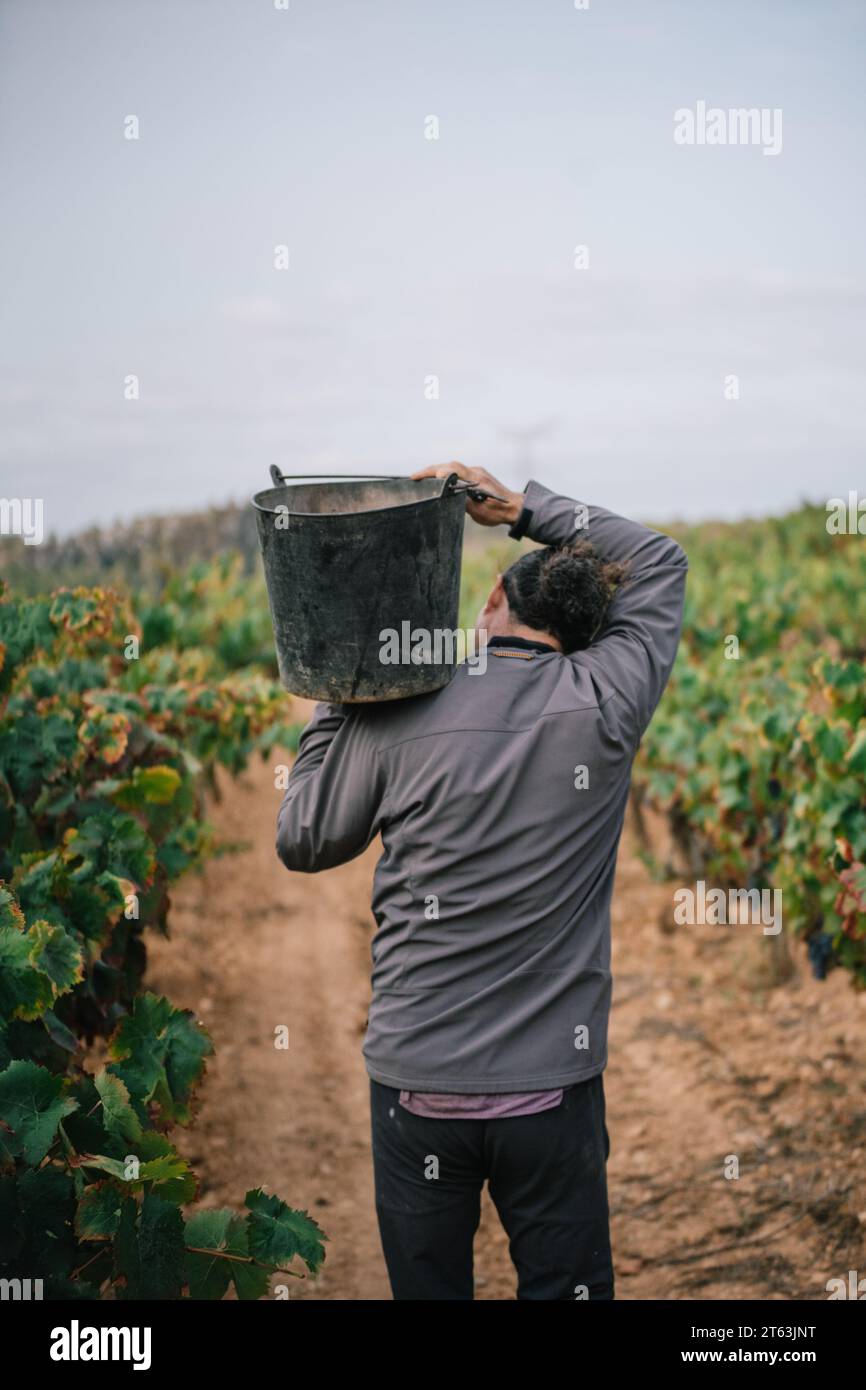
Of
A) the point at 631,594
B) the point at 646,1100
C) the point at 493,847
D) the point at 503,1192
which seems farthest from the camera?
the point at 646,1100

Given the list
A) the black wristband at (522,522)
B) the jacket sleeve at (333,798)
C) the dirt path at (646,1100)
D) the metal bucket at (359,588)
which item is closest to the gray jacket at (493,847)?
the jacket sleeve at (333,798)

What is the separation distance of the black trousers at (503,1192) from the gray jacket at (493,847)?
0.30ft

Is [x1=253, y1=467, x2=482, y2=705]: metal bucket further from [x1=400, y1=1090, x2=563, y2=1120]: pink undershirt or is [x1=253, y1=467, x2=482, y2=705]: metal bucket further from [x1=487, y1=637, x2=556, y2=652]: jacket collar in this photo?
[x1=400, y1=1090, x2=563, y2=1120]: pink undershirt

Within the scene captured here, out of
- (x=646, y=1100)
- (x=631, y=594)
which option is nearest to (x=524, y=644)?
(x=631, y=594)

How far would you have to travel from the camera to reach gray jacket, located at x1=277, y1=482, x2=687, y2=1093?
2334 mm

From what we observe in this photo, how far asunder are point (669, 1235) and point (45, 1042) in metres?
2.22

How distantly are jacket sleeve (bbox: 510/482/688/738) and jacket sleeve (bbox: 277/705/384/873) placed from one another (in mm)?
455

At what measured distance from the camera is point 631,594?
2.60m

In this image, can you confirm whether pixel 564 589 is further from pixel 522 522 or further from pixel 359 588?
pixel 359 588

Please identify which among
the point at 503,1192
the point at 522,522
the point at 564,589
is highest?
the point at 522,522

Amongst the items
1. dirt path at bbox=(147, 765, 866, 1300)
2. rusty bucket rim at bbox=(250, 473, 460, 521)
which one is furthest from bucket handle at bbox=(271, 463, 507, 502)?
dirt path at bbox=(147, 765, 866, 1300)

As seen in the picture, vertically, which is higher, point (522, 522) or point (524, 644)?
point (522, 522)

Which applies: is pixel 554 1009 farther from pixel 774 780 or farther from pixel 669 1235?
pixel 774 780

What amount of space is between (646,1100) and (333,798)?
313 cm
